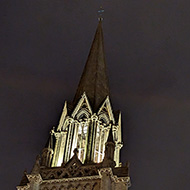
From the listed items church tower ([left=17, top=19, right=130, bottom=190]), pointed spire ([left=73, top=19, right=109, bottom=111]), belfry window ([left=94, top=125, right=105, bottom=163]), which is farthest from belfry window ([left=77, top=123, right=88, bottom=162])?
pointed spire ([left=73, top=19, right=109, bottom=111])

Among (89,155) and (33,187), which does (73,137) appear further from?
(33,187)

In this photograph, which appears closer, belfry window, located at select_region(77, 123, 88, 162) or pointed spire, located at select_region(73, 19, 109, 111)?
belfry window, located at select_region(77, 123, 88, 162)

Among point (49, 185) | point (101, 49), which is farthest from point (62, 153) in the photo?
point (101, 49)

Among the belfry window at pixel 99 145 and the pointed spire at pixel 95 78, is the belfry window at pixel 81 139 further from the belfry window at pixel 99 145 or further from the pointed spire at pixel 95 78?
the pointed spire at pixel 95 78

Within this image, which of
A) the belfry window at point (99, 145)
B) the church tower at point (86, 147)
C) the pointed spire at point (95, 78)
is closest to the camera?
the church tower at point (86, 147)

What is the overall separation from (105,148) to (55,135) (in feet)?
19.1

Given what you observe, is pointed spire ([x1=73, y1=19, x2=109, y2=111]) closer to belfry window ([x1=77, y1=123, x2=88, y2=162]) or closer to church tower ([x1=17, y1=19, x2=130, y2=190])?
church tower ([x1=17, y1=19, x2=130, y2=190])

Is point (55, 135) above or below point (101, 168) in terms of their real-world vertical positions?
above

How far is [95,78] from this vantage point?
49.1 meters

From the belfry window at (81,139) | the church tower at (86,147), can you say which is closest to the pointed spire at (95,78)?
the church tower at (86,147)

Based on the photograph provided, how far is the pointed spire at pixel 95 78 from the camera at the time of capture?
46.8 m

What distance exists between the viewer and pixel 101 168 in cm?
3725

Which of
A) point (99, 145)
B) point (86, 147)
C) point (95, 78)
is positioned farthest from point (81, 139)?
point (95, 78)

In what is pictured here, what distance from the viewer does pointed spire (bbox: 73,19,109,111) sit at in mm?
46844
